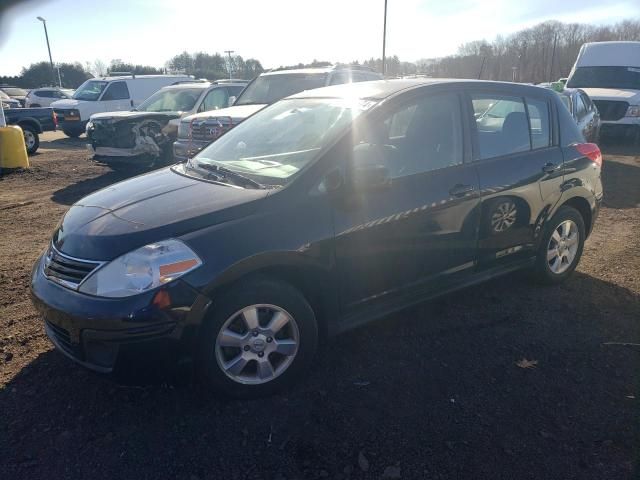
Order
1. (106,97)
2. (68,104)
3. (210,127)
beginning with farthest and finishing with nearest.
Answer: (68,104) → (106,97) → (210,127)

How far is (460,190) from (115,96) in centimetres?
1603

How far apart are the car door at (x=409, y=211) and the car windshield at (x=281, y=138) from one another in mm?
262

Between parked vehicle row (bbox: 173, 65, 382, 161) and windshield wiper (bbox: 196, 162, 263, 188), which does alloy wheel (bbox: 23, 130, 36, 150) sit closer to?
parked vehicle row (bbox: 173, 65, 382, 161)

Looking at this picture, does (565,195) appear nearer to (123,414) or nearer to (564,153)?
(564,153)

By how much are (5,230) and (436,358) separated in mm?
5780

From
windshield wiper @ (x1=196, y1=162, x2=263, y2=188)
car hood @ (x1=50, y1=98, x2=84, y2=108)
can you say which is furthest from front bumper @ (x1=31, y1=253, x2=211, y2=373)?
car hood @ (x1=50, y1=98, x2=84, y2=108)

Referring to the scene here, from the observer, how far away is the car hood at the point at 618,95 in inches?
537

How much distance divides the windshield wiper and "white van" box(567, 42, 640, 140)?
13.5 meters

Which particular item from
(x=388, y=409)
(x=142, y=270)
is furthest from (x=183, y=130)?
(x=388, y=409)

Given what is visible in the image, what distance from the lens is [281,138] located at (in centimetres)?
370

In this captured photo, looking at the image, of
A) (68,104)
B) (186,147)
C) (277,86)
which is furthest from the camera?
(68,104)

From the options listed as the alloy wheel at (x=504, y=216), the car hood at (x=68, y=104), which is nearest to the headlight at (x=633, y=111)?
the alloy wheel at (x=504, y=216)

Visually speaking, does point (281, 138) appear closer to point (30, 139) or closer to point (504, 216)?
point (504, 216)

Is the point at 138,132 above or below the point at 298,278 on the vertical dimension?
above
